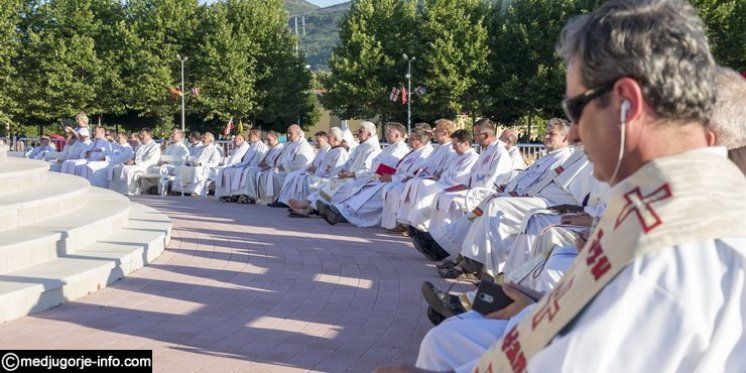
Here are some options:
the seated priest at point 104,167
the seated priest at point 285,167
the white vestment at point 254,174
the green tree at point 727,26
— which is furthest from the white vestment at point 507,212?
the green tree at point 727,26

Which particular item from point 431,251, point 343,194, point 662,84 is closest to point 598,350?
point 662,84

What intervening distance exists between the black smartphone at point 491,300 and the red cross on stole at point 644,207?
137cm

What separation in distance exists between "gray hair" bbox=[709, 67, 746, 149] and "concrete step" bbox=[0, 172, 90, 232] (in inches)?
250

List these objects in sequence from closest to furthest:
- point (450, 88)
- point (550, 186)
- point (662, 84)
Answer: point (662, 84) < point (550, 186) < point (450, 88)

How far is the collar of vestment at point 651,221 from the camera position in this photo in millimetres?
1679

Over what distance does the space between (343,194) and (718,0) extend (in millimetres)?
34830

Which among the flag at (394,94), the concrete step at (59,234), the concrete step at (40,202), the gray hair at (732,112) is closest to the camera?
the gray hair at (732,112)

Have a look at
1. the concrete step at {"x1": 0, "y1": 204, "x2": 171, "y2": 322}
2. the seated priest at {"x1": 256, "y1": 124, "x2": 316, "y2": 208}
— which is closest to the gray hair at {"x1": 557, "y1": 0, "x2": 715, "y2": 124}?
the concrete step at {"x1": 0, "y1": 204, "x2": 171, "y2": 322}

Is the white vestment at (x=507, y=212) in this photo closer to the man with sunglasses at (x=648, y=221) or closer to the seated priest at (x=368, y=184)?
the seated priest at (x=368, y=184)

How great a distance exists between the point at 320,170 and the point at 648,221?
50.8 ft

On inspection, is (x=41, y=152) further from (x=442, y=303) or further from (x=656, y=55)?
(x=656, y=55)

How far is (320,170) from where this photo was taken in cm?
1708

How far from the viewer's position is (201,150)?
21.5 meters

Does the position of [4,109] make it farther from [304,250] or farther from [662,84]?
[662,84]
